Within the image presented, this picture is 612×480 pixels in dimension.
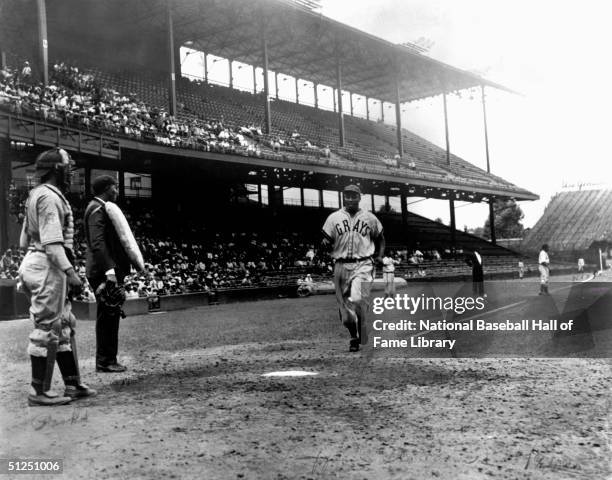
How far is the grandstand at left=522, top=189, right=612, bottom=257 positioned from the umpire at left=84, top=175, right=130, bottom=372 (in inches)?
229

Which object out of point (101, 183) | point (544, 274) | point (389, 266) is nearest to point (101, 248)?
point (101, 183)

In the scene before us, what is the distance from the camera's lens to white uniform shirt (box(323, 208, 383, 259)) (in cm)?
674

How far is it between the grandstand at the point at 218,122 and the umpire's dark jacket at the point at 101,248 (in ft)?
40.3

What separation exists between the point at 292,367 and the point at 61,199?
8.74ft

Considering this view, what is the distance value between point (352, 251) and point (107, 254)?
257cm

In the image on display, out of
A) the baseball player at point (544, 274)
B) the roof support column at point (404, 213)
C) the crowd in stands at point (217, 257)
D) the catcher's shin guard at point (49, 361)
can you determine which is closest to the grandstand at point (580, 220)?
the baseball player at point (544, 274)

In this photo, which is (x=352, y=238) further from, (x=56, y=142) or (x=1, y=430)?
(x=56, y=142)

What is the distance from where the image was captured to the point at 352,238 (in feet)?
22.1

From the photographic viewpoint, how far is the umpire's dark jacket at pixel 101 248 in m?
5.55

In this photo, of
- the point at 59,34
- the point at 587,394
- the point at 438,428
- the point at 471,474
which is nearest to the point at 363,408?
the point at 438,428

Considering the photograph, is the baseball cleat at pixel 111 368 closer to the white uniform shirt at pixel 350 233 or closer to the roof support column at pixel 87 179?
the white uniform shirt at pixel 350 233

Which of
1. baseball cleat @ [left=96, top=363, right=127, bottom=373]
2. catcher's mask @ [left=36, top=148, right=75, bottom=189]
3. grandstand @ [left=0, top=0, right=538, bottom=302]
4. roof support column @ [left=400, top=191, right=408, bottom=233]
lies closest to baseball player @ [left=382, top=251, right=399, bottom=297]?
grandstand @ [left=0, top=0, right=538, bottom=302]

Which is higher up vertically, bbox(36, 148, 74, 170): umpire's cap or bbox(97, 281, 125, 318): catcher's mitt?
bbox(36, 148, 74, 170): umpire's cap

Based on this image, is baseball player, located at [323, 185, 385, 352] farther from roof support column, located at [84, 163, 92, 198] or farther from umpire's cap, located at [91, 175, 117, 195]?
roof support column, located at [84, 163, 92, 198]
